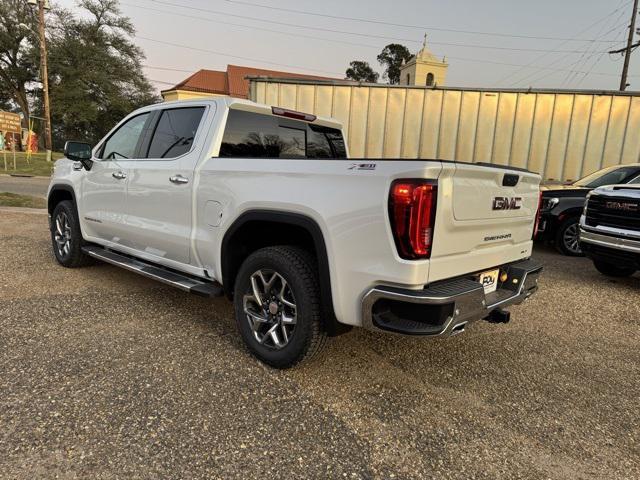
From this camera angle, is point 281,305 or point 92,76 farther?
point 92,76

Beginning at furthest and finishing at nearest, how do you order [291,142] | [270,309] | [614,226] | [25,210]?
1. [25,210]
2. [614,226]
3. [291,142]
4. [270,309]

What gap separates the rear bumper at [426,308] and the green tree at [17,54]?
43.5 metres

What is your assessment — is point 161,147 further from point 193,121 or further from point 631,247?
point 631,247

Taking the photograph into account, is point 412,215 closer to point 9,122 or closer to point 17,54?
point 9,122

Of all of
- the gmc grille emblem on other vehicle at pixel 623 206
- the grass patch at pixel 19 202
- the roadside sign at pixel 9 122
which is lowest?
the grass patch at pixel 19 202

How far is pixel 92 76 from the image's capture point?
38.6 metres

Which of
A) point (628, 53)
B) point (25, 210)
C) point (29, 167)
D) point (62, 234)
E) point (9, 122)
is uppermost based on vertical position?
point (628, 53)

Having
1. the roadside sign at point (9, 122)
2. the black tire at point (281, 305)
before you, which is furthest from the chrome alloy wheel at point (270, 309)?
the roadside sign at point (9, 122)

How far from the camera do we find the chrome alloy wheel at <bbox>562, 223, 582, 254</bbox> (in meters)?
7.73

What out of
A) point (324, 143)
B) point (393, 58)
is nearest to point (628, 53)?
point (324, 143)

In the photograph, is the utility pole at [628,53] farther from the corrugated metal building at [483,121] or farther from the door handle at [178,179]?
the door handle at [178,179]

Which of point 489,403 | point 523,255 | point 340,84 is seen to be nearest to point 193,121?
point 523,255

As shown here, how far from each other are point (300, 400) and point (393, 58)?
7678 centimetres

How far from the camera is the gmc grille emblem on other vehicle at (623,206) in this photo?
532 centimetres
